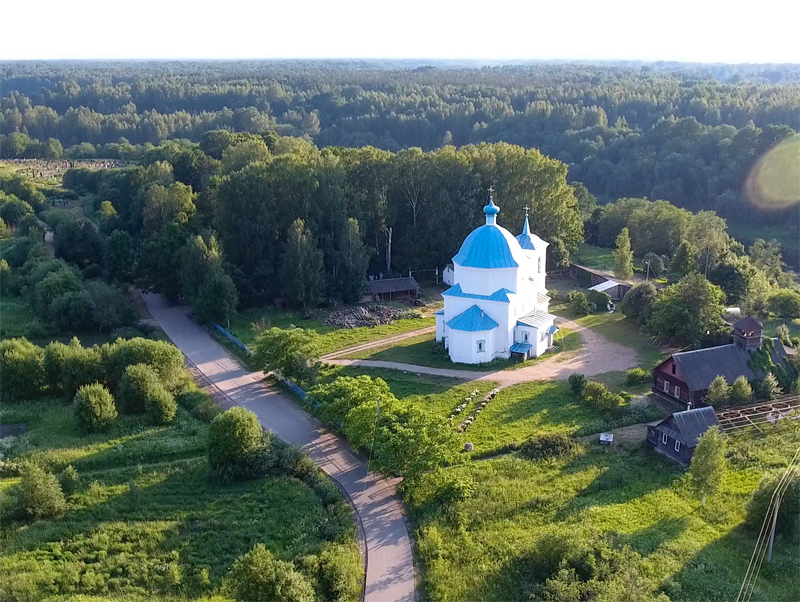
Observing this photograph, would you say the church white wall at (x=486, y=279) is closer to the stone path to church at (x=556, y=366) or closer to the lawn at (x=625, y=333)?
the stone path to church at (x=556, y=366)

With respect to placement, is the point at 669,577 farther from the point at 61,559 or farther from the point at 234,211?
the point at 234,211

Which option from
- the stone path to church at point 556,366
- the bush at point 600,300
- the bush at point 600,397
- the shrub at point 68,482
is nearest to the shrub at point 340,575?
the shrub at point 68,482

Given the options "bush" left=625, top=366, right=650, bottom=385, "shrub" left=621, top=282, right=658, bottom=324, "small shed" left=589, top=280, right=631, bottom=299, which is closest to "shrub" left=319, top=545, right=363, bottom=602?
"bush" left=625, top=366, right=650, bottom=385

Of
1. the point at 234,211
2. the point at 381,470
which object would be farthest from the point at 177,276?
the point at 381,470

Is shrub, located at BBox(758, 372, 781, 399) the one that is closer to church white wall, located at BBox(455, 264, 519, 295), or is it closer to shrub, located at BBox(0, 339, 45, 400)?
church white wall, located at BBox(455, 264, 519, 295)

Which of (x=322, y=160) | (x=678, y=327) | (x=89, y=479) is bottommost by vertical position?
(x=89, y=479)
